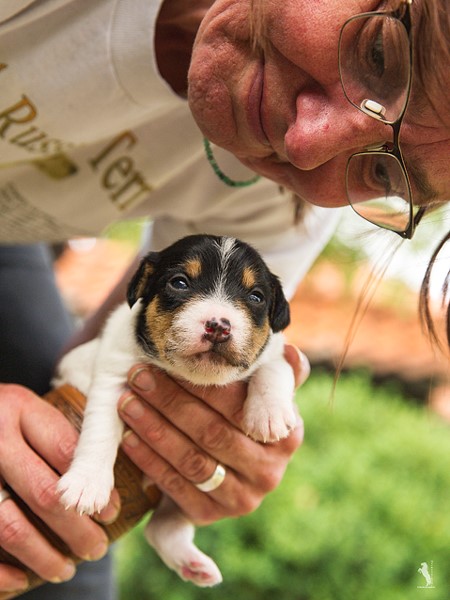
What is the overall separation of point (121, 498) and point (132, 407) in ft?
0.61

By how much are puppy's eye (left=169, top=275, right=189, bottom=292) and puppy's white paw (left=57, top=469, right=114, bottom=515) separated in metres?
0.36

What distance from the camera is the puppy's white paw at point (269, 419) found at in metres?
1.53

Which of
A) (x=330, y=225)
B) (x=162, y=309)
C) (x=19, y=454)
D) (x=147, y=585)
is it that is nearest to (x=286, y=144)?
(x=162, y=309)

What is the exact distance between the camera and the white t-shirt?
1.55m

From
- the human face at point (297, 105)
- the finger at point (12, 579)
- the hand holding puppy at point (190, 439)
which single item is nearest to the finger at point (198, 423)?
the hand holding puppy at point (190, 439)

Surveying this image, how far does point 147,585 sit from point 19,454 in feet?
6.39

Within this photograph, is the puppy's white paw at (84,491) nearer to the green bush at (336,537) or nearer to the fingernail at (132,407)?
the fingernail at (132,407)

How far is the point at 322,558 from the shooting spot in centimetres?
308

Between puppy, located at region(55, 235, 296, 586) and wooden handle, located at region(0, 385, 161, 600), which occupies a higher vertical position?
puppy, located at region(55, 235, 296, 586)

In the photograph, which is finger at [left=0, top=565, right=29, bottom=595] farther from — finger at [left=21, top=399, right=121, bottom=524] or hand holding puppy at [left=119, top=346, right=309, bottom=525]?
hand holding puppy at [left=119, top=346, right=309, bottom=525]

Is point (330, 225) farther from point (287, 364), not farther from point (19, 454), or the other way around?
point (19, 454)

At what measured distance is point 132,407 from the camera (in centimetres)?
153

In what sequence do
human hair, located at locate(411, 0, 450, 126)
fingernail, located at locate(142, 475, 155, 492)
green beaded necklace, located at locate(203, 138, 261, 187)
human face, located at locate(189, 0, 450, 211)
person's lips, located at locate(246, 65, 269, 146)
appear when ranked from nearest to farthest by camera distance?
1. human hair, located at locate(411, 0, 450, 126)
2. human face, located at locate(189, 0, 450, 211)
3. person's lips, located at locate(246, 65, 269, 146)
4. fingernail, located at locate(142, 475, 155, 492)
5. green beaded necklace, located at locate(203, 138, 261, 187)

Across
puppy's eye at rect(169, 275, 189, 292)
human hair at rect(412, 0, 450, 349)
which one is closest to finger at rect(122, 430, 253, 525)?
puppy's eye at rect(169, 275, 189, 292)
